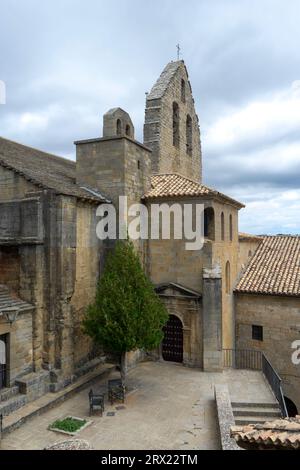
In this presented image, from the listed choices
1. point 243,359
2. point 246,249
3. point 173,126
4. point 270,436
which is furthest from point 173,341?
point 173,126

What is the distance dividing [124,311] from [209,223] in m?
6.48

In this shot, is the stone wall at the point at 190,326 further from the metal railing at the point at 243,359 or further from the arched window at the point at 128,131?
the arched window at the point at 128,131

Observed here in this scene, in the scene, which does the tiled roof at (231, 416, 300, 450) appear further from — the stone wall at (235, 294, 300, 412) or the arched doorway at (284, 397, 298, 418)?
the arched doorway at (284, 397, 298, 418)

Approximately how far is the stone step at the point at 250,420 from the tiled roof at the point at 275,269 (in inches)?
265

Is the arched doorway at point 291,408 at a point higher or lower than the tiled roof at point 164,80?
lower

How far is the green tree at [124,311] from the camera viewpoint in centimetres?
1223

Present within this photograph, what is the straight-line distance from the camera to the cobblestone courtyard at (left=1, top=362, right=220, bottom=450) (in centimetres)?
1022

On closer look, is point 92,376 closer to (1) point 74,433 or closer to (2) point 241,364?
(1) point 74,433

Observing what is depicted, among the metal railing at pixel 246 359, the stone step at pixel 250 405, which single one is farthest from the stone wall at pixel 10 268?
the metal railing at pixel 246 359

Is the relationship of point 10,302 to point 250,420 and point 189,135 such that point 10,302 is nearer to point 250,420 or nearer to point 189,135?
point 250,420

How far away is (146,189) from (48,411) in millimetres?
9900

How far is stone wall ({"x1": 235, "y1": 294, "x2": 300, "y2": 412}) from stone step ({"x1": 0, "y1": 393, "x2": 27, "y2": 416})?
1114 cm

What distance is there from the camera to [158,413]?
12000mm

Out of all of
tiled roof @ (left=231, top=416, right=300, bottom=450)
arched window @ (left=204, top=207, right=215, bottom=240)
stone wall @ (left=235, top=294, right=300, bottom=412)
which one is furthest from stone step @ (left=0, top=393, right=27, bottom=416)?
stone wall @ (left=235, top=294, right=300, bottom=412)
